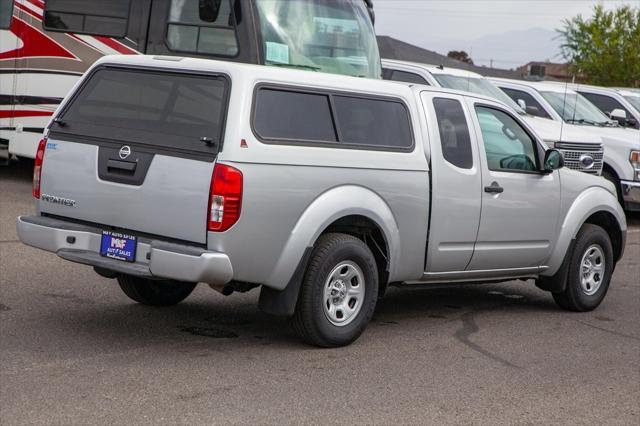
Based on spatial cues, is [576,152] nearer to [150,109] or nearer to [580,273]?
[580,273]

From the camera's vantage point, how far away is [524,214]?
919 centimetres

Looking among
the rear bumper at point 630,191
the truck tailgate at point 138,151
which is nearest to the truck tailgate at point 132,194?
the truck tailgate at point 138,151

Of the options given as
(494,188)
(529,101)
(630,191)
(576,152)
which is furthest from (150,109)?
(529,101)

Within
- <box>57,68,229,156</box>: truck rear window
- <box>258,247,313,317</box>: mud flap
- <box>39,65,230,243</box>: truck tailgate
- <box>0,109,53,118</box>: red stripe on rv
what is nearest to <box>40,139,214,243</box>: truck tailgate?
<box>39,65,230,243</box>: truck tailgate

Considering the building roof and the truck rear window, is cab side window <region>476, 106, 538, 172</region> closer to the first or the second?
the truck rear window

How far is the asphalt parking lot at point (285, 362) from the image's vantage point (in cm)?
606

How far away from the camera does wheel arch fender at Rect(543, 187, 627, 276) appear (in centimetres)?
962

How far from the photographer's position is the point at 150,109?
24.1 feet

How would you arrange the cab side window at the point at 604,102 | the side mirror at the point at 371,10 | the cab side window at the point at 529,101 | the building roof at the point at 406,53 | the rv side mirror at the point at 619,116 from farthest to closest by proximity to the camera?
the building roof at the point at 406,53
the cab side window at the point at 604,102
the rv side mirror at the point at 619,116
the cab side window at the point at 529,101
the side mirror at the point at 371,10

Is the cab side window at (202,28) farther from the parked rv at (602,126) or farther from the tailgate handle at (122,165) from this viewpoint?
the tailgate handle at (122,165)

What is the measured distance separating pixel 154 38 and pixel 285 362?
8758 millimetres

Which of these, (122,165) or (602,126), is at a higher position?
(602,126)

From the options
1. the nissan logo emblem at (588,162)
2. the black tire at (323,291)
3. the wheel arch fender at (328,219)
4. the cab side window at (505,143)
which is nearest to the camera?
the wheel arch fender at (328,219)

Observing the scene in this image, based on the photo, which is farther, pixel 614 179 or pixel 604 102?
pixel 604 102
